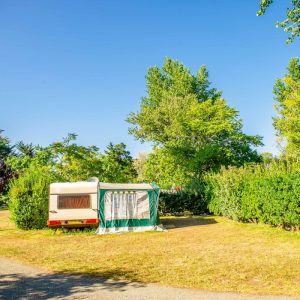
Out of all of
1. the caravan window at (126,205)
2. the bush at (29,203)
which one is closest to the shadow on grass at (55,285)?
the caravan window at (126,205)

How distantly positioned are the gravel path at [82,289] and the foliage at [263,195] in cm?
870

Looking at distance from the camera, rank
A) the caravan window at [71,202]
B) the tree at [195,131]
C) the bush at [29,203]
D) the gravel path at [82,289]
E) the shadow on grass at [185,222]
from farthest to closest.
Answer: the tree at [195,131]
the shadow on grass at [185,222]
the bush at [29,203]
the caravan window at [71,202]
the gravel path at [82,289]

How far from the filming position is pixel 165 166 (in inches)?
1422

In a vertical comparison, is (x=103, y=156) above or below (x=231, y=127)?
below

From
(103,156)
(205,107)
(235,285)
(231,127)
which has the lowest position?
(235,285)

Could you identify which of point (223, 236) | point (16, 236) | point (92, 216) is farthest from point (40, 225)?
point (223, 236)

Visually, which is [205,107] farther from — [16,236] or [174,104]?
[16,236]

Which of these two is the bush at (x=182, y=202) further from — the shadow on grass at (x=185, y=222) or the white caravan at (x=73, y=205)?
the white caravan at (x=73, y=205)

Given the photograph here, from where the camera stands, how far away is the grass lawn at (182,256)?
7621 millimetres

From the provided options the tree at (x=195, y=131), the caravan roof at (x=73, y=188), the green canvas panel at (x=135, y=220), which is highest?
the tree at (x=195, y=131)

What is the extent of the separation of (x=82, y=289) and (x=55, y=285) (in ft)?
2.39

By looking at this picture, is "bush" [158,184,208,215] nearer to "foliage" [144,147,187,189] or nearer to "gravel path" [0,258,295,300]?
"foliage" [144,147,187,189]

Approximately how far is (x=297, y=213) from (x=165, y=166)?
22.5 meters

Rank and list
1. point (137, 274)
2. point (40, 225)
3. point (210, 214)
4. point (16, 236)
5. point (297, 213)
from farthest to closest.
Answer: point (210, 214)
point (40, 225)
point (16, 236)
point (297, 213)
point (137, 274)
